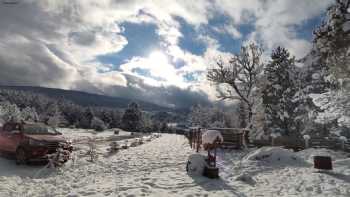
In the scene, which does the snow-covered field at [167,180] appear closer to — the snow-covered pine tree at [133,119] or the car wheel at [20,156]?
the car wheel at [20,156]

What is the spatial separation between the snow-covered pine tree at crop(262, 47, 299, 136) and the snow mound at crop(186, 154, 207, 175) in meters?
21.2

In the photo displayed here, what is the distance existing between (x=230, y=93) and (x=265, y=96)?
17.2 ft

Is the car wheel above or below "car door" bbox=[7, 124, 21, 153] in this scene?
below

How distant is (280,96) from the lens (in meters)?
30.4

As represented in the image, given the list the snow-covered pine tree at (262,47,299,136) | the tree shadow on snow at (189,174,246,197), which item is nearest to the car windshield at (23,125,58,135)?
the tree shadow on snow at (189,174,246,197)

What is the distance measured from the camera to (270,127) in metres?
30.0

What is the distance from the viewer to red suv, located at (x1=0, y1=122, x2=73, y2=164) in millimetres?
11156

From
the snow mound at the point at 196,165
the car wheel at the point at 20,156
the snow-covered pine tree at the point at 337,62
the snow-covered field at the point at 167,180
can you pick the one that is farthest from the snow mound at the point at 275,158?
the car wheel at the point at 20,156

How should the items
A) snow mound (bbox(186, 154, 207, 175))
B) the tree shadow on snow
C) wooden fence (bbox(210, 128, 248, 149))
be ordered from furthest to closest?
wooden fence (bbox(210, 128, 248, 149)) → snow mound (bbox(186, 154, 207, 175)) → the tree shadow on snow

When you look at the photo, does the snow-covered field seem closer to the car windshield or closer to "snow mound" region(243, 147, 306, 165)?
"snow mound" region(243, 147, 306, 165)

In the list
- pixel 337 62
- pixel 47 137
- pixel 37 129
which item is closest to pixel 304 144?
pixel 337 62

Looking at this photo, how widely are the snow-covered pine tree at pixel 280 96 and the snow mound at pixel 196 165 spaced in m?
21.2

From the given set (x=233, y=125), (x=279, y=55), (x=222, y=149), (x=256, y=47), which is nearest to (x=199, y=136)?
(x=222, y=149)

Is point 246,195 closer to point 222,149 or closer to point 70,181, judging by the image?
point 70,181
